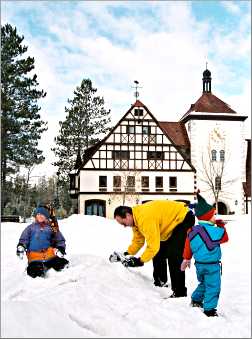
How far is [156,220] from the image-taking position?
219 inches

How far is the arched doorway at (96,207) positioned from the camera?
3684 centimetres

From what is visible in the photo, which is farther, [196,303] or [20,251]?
[20,251]

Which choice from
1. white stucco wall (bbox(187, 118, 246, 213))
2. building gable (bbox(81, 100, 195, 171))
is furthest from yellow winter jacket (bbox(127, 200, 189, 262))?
white stucco wall (bbox(187, 118, 246, 213))

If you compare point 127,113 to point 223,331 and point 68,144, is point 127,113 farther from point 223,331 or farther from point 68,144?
point 223,331

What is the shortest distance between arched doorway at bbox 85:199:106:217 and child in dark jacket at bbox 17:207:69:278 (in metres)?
29.7

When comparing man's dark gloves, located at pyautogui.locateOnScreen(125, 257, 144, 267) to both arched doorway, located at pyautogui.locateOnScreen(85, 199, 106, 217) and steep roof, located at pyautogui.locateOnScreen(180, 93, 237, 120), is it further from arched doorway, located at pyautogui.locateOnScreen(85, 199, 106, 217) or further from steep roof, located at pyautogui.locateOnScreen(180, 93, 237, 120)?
steep roof, located at pyautogui.locateOnScreen(180, 93, 237, 120)

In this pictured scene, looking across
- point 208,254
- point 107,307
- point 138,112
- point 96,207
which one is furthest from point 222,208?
point 107,307

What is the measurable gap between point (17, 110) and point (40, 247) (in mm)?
24320

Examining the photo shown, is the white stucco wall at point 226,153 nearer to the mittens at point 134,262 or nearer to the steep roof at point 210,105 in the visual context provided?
the steep roof at point 210,105

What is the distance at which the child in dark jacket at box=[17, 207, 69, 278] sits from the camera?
6828 millimetres

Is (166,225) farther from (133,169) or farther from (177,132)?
(177,132)

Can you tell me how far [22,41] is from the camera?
31.3 m

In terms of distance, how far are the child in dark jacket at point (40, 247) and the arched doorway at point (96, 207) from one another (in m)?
29.7

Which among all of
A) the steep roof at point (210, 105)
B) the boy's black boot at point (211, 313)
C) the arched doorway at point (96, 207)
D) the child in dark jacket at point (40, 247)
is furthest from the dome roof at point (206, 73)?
the boy's black boot at point (211, 313)
